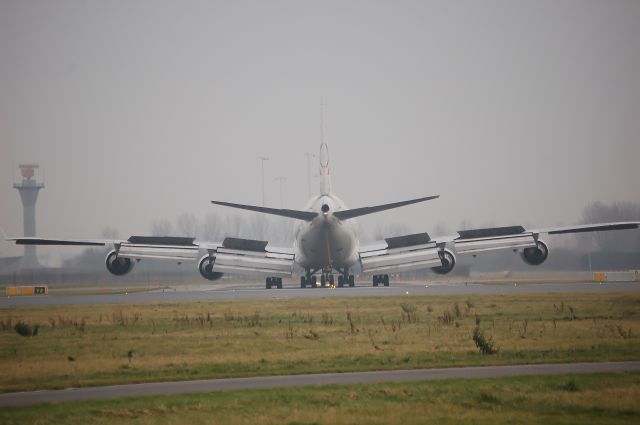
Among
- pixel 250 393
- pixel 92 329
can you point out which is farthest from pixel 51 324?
pixel 250 393

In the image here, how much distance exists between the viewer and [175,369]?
28938mm

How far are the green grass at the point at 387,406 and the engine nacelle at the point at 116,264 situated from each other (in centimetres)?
5146

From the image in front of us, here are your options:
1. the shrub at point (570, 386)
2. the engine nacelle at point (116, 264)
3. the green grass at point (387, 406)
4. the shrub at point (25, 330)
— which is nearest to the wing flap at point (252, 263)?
the engine nacelle at point (116, 264)

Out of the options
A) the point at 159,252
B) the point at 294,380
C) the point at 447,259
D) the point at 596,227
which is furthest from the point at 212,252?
the point at 294,380

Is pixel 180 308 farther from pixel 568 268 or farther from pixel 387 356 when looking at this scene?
pixel 568 268

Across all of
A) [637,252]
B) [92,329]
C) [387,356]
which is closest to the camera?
[387,356]

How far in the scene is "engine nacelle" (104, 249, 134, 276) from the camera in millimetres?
73312

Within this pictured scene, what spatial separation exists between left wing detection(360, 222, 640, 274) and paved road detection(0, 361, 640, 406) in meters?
44.3

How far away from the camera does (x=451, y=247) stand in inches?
2928

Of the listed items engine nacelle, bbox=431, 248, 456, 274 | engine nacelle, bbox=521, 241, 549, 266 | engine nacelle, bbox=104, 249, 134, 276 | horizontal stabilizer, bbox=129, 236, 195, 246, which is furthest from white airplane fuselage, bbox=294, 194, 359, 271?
engine nacelle, bbox=104, 249, 134, 276

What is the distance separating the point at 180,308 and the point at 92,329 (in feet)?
34.8

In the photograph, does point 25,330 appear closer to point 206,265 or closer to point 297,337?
point 297,337

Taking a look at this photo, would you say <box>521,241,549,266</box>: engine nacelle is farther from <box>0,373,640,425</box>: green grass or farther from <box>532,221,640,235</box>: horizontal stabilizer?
<box>0,373,640,425</box>: green grass

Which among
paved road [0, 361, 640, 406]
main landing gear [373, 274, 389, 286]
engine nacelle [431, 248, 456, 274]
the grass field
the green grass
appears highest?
engine nacelle [431, 248, 456, 274]
